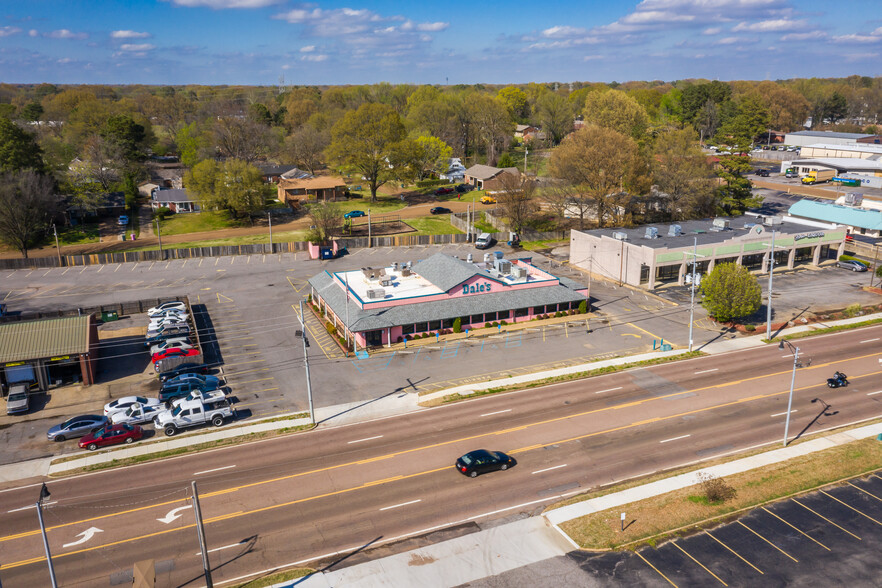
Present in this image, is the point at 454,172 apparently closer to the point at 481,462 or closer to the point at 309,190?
the point at 309,190

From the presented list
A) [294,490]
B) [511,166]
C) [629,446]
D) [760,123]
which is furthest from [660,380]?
[760,123]

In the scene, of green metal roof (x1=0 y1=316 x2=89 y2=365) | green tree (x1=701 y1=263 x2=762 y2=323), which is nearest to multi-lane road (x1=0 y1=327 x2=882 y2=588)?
green tree (x1=701 y1=263 x2=762 y2=323)

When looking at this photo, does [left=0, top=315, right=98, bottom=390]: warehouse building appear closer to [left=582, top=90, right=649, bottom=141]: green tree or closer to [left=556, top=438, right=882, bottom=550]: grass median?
[left=556, top=438, right=882, bottom=550]: grass median

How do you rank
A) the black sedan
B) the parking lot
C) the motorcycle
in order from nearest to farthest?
the parking lot
the black sedan
the motorcycle

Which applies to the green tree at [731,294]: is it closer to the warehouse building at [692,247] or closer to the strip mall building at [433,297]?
the warehouse building at [692,247]

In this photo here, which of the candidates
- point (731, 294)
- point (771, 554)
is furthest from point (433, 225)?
point (771, 554)

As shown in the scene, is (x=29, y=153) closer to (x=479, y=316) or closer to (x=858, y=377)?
(x=479, y=316)
